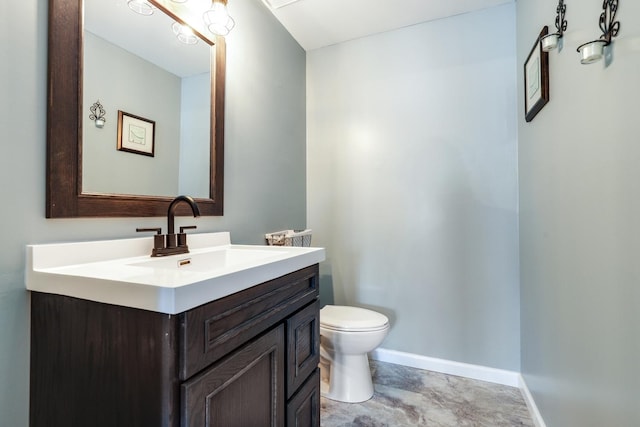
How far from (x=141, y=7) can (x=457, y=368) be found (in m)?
2.52

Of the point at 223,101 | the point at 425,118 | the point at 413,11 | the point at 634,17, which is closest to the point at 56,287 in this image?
the point at 223,101

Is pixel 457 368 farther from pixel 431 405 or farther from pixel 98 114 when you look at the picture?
pixel 98 114

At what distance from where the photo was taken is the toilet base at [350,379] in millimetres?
1666

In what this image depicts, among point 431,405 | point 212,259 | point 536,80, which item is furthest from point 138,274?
point 536,80

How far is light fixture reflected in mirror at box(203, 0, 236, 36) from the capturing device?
4.26 feet

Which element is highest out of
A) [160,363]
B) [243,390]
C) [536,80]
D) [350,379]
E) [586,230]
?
[536,80]

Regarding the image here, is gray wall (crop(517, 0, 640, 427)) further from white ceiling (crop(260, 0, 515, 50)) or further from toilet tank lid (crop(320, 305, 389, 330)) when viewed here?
toilet tank lid (crop(320, 305, 389, 330))

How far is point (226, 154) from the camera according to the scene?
1515 millimetres

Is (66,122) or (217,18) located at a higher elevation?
(217,18)

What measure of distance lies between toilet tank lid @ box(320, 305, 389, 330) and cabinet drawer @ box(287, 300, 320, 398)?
40 cm

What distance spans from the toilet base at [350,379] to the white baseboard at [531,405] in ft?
2.64

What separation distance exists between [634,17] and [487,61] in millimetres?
1297

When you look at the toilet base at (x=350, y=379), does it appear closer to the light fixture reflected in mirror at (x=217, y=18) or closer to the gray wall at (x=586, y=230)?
the gray wall at (x=586, y=230)

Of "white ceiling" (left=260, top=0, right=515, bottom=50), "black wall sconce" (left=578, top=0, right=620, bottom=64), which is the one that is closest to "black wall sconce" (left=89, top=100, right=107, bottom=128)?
"white ceiling" (left=260, top=0, right=515, bottom=50)
